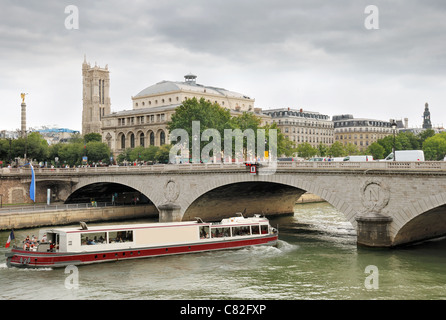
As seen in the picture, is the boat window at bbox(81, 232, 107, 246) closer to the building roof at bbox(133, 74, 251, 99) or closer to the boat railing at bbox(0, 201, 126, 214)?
the boat railing at bbox(0, 201, 126, 214)

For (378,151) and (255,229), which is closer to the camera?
(255,229)

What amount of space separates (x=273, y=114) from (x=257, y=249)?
12884 cm

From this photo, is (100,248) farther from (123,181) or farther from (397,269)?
(123,181)

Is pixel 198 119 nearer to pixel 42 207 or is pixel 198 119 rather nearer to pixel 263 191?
pixel 263 191

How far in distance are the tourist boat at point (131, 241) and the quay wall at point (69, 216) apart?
1887 centimetres

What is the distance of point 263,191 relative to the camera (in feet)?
209

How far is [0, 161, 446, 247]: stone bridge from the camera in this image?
39.9 m

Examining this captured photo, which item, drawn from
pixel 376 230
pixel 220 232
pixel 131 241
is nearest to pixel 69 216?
pixel 131 241

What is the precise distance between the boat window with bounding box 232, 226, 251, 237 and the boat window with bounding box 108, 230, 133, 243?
30.4 feet

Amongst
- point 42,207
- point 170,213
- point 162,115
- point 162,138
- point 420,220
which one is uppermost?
point 162,115

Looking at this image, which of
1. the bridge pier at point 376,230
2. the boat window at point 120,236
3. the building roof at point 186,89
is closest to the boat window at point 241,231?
the boat window at point 120,236

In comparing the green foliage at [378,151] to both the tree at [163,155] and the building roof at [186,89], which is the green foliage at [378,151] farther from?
the tree at [163,155]

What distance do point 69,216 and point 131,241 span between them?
24.3 metres
